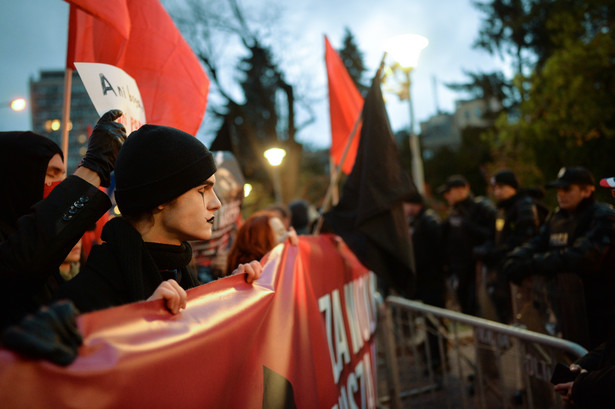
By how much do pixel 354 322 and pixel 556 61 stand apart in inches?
517

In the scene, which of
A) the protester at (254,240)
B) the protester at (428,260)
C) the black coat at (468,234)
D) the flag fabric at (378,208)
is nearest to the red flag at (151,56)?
the protester at (254,240)

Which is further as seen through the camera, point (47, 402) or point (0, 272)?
point (0, 272)

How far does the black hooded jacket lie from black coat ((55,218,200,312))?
83mm

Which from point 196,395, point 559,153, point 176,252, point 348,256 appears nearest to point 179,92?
point 176,252

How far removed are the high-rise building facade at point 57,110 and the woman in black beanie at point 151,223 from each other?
10.0 ft

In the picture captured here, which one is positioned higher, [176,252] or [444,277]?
[176,252]

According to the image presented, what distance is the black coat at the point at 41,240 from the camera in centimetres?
133

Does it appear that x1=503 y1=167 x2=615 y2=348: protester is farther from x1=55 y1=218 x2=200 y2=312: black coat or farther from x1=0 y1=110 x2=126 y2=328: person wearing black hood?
x1=0 y1=110 x2=126 y2=328: person wearing black hood

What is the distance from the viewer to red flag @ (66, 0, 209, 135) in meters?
2.72

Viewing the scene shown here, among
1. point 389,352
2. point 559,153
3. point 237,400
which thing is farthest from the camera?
point 559,153

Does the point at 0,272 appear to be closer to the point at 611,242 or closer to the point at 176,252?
the point at 176,252

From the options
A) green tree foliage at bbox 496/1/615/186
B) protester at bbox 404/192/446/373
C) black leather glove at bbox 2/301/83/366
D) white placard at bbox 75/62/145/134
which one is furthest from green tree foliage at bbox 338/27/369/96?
black leather glove at bbox 2/301/83/366

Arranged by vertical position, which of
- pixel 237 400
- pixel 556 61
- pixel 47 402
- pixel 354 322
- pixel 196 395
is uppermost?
pixel 556 61

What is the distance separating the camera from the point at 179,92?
297 cm
